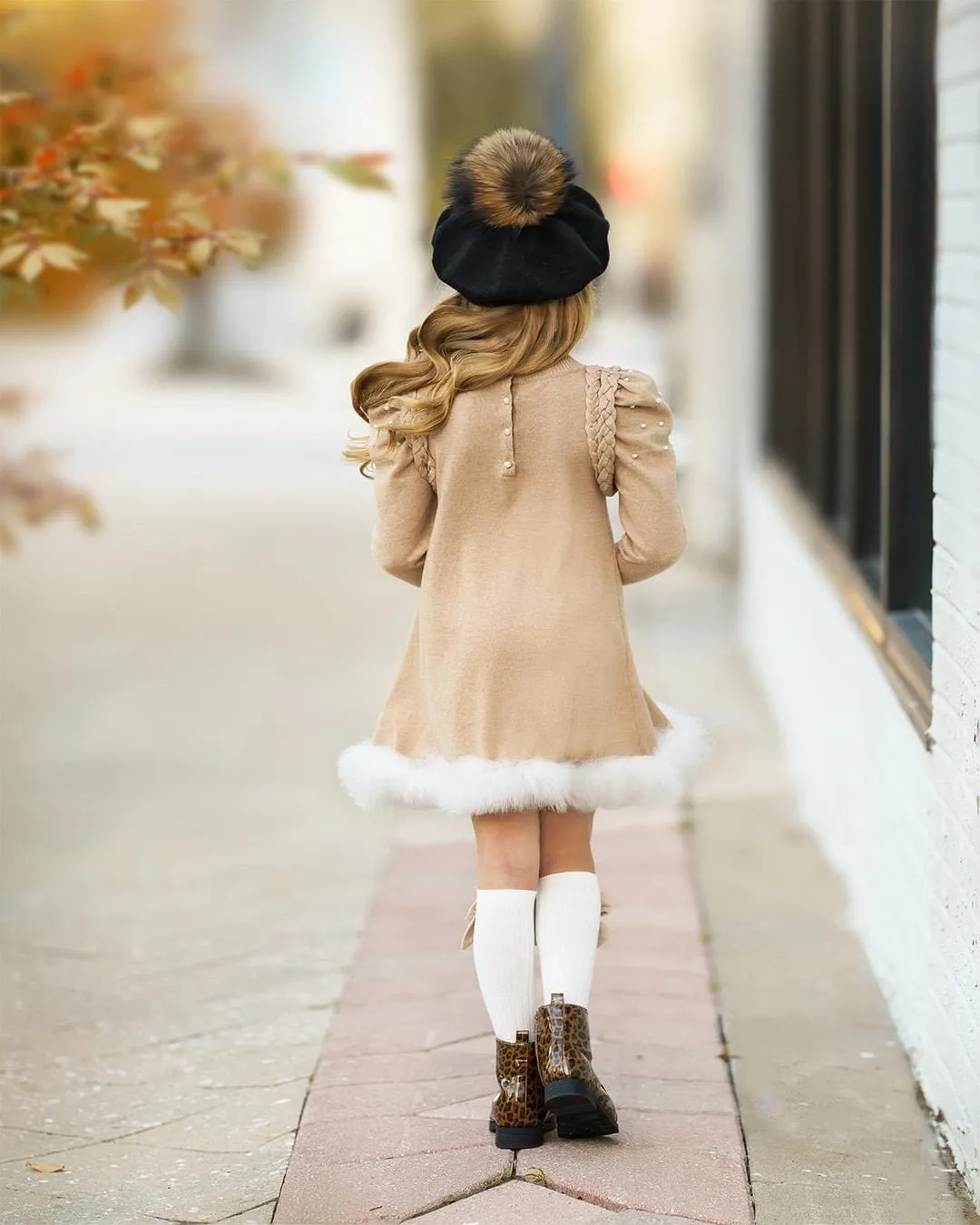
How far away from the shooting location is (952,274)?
3.46 m

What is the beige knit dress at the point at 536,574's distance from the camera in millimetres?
3137

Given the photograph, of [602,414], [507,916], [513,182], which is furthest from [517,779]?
[513,182]

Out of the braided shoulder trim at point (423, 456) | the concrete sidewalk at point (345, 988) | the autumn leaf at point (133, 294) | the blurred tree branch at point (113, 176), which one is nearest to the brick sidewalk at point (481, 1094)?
the concrete sidewalk at point (345, 988)

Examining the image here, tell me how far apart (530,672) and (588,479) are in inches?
14.0

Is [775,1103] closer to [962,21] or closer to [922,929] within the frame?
[922,929]

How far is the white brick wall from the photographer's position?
3.26 m

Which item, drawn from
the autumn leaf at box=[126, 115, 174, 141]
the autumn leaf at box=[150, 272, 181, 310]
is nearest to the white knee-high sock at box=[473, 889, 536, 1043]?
the autumn leaf at box=[150, 272, 181, 310]

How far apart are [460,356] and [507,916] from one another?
3.30 feet

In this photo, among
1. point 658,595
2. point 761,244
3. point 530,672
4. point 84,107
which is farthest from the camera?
point 658,595

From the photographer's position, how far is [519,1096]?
10.8 feet

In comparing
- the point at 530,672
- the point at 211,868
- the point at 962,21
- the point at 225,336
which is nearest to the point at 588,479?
the point at 530,672

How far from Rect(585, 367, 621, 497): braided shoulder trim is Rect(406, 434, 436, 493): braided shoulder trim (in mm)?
284

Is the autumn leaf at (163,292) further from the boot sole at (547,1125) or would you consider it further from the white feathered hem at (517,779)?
the boot sole at (547,1125)

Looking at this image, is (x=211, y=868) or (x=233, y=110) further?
(x=211, y=868)
